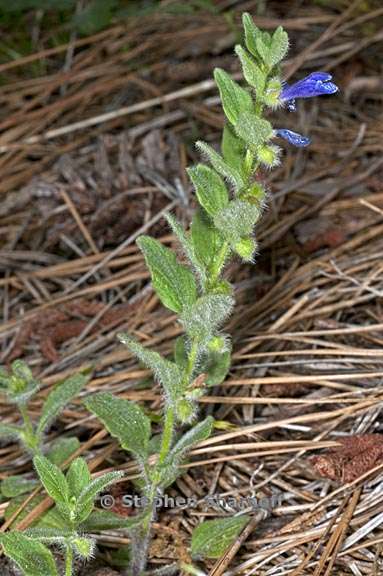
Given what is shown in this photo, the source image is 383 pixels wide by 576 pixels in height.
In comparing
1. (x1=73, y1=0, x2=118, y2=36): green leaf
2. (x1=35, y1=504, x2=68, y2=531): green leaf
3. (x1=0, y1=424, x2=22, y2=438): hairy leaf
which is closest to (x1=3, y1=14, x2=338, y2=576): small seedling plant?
(x1=35, y1=504, x2=68, y2=531): green leaf

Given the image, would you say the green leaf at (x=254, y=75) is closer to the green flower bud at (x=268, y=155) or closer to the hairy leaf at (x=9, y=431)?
the green flower bud at (x=268, y=155)

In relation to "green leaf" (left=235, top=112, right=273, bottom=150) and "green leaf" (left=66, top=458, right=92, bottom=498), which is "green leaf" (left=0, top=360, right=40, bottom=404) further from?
"green leaf" (left=235, top=112, right=273, bottom=150)

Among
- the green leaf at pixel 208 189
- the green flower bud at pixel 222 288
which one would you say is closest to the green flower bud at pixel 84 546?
the green flower bud at pixel 222 288

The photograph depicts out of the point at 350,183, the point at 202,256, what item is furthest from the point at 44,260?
the point at 202,256

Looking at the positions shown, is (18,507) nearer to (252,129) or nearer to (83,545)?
(83,545)

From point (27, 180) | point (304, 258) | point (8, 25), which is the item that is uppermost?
point (8, 25)

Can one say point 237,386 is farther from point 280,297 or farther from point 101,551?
point 101,551
